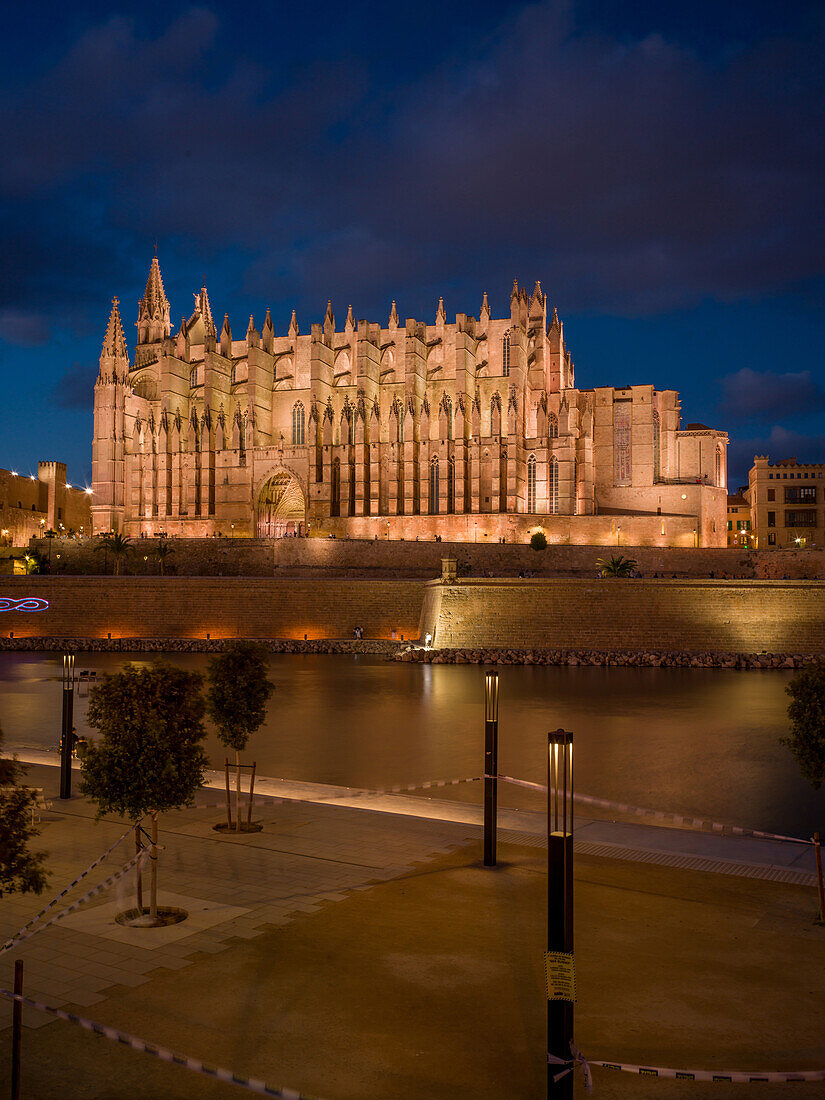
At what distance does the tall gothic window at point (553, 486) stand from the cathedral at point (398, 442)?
0.08 metres

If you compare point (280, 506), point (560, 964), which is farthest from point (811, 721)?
point (280, 506)

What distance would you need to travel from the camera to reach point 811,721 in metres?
7.63

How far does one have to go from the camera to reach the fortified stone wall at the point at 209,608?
4106 cm

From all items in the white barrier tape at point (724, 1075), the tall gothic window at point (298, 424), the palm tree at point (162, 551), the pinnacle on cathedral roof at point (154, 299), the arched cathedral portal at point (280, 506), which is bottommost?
the white barrier tape at point (724, 1075)

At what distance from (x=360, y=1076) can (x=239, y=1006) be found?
1.01 meters

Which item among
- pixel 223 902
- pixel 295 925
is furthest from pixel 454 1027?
pixel 223 902

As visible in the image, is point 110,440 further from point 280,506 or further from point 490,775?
point 490,775

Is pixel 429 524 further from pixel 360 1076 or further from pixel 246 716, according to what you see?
pixel 360 1076

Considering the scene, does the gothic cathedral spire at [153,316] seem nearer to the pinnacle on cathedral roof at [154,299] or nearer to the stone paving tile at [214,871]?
the pinnacle on cathedral roof at [154,299]

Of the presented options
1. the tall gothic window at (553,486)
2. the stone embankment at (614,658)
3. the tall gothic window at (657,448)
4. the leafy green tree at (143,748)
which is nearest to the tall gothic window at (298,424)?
the tall gothic window at (553,486)

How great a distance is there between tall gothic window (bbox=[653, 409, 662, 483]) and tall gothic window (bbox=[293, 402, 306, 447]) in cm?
2532

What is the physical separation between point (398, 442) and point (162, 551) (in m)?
17.1

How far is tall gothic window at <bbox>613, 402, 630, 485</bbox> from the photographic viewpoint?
59.1 meters

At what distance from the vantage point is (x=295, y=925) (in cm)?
624
